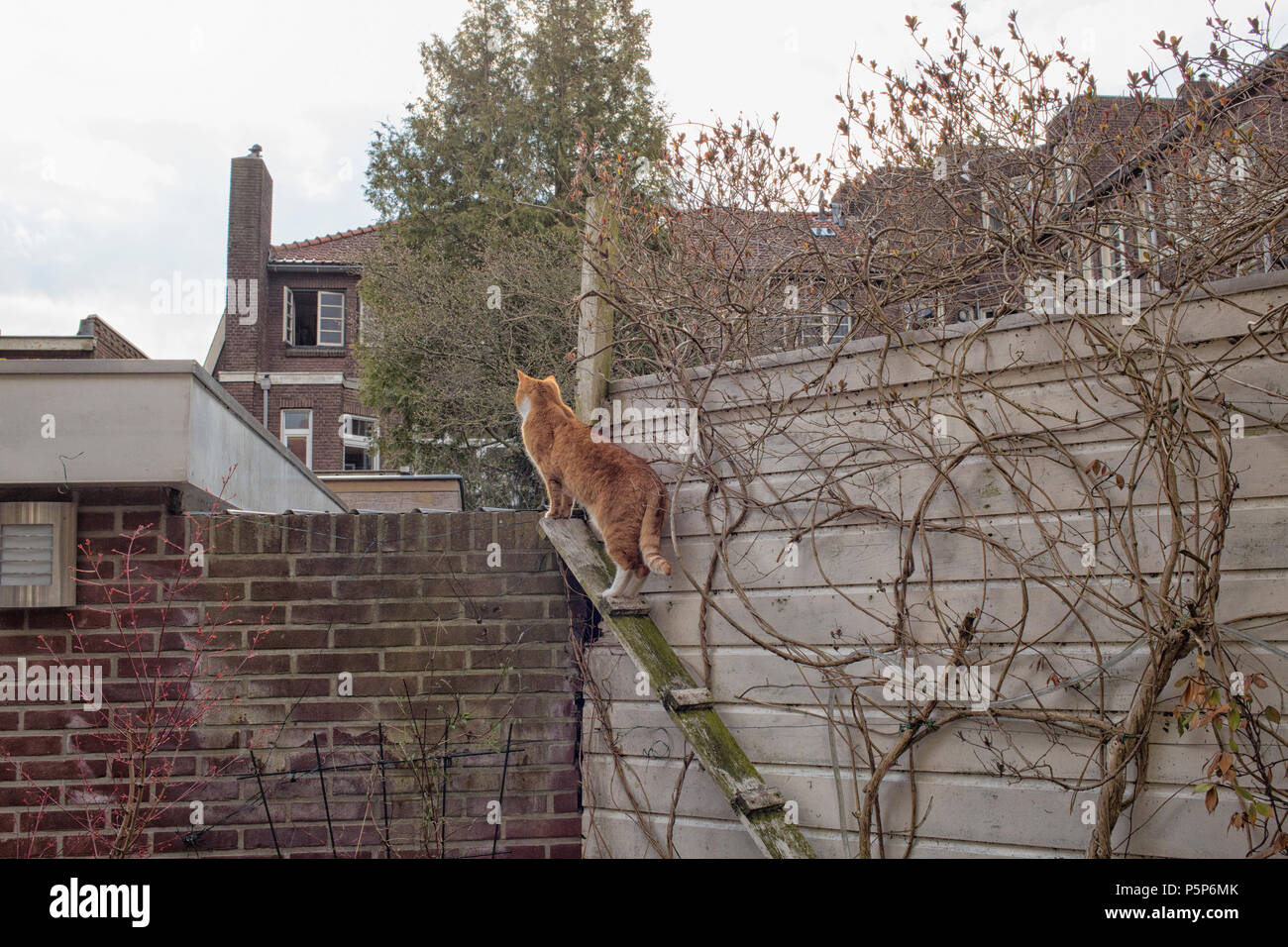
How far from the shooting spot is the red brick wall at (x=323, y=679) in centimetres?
321

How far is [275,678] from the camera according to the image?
10.9ft

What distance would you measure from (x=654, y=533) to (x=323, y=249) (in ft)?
75.3

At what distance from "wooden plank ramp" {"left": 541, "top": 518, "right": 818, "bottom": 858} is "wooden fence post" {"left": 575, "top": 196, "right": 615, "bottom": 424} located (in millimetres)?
513

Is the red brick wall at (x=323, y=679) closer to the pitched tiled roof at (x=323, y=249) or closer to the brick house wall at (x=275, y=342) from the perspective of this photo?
the brick house wall at (x=275, y=342)

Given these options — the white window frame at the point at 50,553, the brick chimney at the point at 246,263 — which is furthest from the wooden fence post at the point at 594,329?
the brick chimney at the point at 246,263

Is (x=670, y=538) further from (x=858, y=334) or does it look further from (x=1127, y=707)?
(x=1127, y=707)

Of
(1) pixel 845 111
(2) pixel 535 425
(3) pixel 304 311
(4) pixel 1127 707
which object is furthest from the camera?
(3) pixel 304 311

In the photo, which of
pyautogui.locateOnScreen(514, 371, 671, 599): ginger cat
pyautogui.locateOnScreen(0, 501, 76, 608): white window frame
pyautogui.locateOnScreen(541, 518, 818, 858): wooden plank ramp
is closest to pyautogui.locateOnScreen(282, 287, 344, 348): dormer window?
pyautogui.locateOnScreen(0, 501, 76, 608): white window frame

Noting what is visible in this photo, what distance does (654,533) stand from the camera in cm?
308

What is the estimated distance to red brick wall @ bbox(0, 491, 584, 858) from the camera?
321 cm

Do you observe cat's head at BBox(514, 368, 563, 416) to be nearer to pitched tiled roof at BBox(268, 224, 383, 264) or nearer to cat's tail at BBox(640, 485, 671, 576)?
cat's tail at BBox(640, 485, 671, 576)

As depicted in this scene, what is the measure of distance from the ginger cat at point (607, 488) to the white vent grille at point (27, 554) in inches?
70.6
